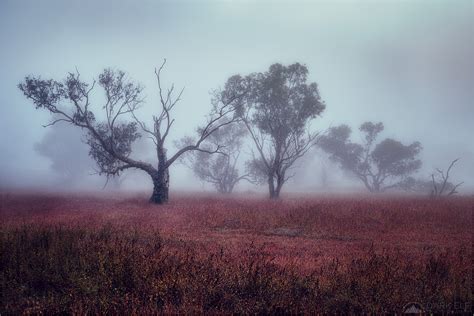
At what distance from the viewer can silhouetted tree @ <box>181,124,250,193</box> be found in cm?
4488

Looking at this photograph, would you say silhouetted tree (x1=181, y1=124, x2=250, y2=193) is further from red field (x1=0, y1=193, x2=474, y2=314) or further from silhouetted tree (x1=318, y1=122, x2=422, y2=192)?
red field (x1=0, y1=193, x2=474, y2=314)

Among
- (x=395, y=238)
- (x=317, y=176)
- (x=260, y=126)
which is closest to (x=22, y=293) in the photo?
(x=395, y=238)

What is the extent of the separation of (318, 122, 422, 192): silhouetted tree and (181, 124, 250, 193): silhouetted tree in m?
21.0

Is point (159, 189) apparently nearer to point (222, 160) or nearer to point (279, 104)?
point (279, 104)

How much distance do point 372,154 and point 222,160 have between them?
29403 mm

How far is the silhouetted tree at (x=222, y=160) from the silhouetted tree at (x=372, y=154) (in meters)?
21.0

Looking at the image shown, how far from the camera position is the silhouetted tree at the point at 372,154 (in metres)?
53.6

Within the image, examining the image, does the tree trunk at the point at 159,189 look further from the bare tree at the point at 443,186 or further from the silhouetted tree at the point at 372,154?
the silhouetted tree at the point at 372,154

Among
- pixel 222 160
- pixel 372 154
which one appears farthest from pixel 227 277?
pixel 372 154

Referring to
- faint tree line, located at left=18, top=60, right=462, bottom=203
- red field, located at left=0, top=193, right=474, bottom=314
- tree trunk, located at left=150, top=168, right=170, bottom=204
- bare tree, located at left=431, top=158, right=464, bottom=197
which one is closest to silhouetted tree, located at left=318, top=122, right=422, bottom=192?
bare tree, located at left=431, top=158, right=464, bottom=197

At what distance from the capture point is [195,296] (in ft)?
16.1

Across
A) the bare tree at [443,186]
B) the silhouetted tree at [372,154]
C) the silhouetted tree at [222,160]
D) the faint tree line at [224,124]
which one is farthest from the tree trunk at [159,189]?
the silhouetted tree at [372,154]

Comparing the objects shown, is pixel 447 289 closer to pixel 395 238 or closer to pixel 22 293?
pixel 395 238

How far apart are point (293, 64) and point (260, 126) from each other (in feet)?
23.2
